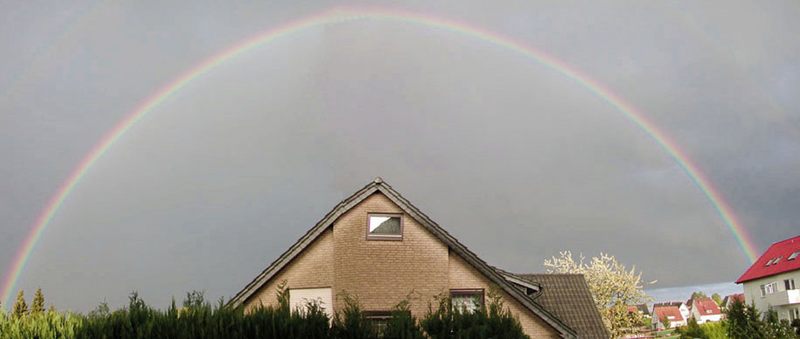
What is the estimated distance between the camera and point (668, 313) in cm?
16412

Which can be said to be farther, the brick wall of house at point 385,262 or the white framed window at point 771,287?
the white framed window at point 771,287

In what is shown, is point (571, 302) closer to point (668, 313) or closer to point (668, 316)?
point (668, 316)

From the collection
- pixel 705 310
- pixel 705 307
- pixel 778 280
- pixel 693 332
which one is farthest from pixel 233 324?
pixel 705 307

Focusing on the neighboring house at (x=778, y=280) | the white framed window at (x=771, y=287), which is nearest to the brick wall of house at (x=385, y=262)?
the neighboring house at (x=778, y=280)

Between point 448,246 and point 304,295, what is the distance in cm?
545

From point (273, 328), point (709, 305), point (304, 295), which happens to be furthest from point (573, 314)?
point (709, 305)

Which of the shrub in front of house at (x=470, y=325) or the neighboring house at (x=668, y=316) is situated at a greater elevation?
the neighboring house at (x=668, y=316)

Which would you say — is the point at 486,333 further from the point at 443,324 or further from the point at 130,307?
the point at 130,307

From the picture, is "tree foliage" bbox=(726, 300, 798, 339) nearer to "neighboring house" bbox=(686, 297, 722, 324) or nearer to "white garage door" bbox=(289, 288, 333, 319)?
"white garage door" bbox=(289, 288, 333, 319)

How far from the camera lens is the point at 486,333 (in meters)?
16.3

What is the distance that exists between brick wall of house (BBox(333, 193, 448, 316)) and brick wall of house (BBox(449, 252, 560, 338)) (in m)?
0.45

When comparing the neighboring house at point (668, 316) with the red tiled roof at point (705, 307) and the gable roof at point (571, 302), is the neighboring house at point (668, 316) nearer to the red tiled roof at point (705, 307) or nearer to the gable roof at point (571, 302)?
the red tiled roof at point (705, 307)

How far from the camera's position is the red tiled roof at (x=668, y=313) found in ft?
531

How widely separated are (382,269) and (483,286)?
Result: 3.75m
